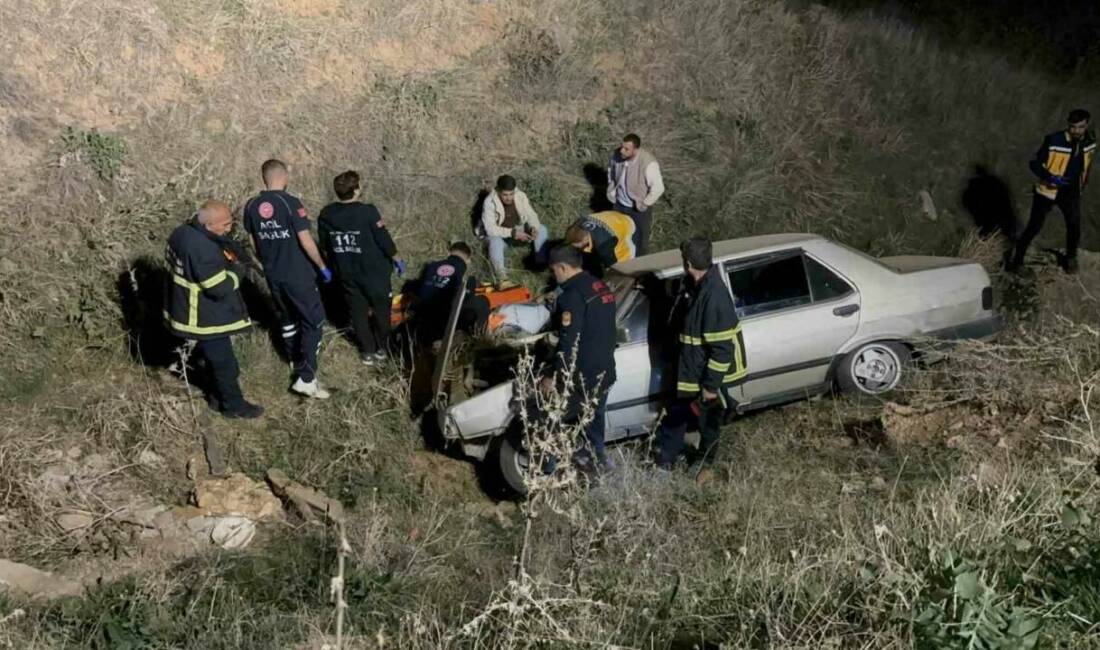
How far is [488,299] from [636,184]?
7.19 feet

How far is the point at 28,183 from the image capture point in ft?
27.1

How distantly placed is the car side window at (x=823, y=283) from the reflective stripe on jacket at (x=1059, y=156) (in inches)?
141

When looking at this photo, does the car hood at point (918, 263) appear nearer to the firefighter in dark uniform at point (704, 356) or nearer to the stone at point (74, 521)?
the firefighter in dark uniform at point (704, 356)

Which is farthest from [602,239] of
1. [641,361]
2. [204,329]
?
[204,329]

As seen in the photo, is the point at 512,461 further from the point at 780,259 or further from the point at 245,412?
the point at 780,259

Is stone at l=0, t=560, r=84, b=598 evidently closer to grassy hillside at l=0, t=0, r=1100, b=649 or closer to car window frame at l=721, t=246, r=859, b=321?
grassy hillside at l=0, t=0, r=1100, b=649

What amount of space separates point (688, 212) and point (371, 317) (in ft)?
13.0

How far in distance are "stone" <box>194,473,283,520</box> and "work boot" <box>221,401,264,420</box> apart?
0.68 meters

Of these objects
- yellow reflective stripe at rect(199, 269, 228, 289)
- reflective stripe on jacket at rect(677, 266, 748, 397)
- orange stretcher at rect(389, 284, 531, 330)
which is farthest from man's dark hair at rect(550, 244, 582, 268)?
yellow reflective stripe at rect(199, 269, 228, 289)

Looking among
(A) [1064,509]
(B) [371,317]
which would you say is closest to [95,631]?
(B) [371,317]

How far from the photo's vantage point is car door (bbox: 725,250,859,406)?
260 inches

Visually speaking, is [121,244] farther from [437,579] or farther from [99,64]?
[437,579]

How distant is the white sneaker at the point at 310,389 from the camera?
720cm

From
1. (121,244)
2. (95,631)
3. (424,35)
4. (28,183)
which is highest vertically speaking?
(424,35)
